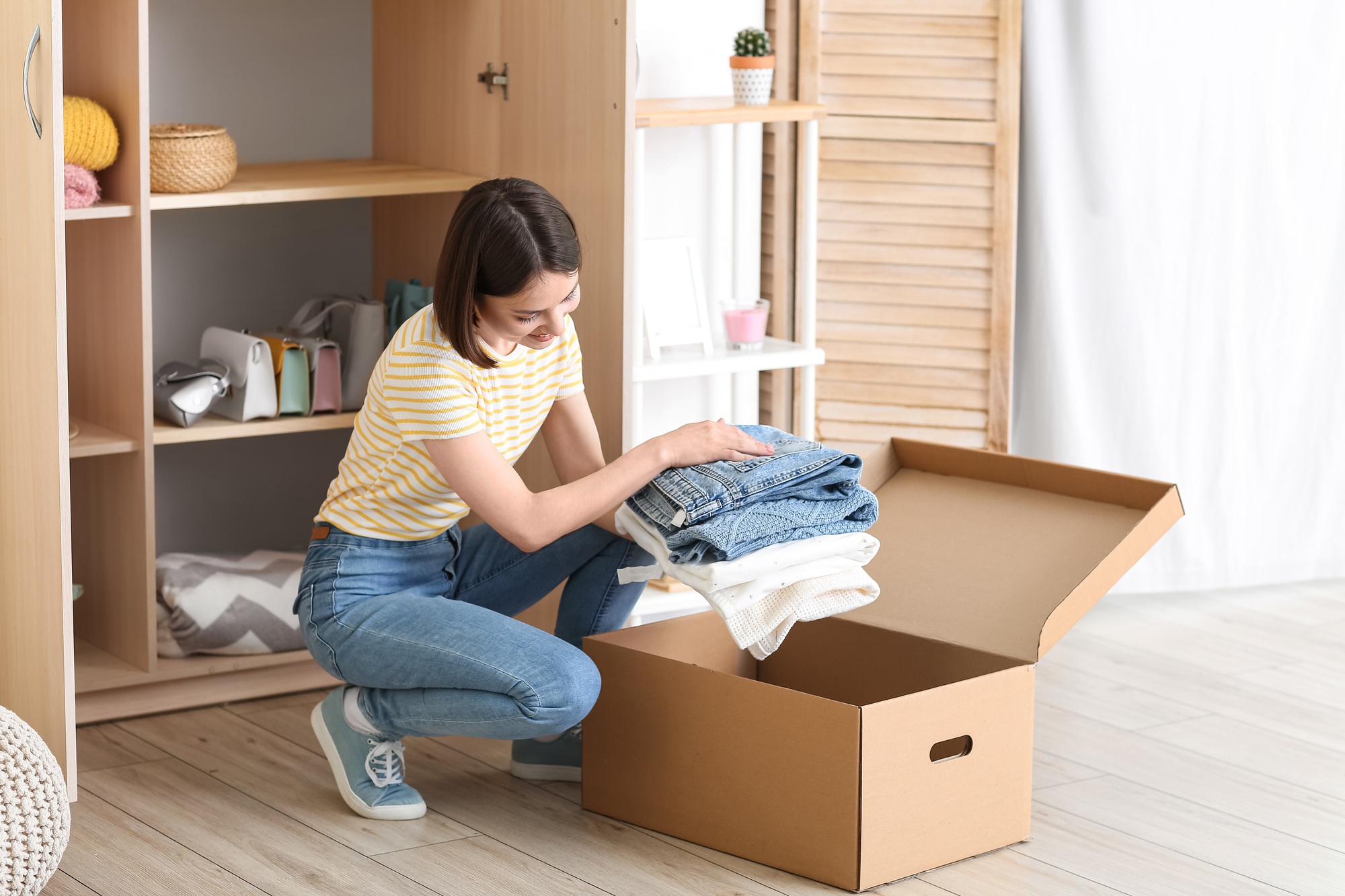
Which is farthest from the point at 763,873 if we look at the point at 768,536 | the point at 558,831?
the point at 768,536

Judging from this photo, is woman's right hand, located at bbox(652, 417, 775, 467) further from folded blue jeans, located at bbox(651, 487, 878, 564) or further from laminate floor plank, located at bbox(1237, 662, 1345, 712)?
laminate floor plank, located at bbox(1237, 662, 1345, 712)

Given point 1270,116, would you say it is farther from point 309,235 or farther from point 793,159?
point 309,235

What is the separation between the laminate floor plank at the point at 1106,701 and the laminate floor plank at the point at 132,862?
1.32m

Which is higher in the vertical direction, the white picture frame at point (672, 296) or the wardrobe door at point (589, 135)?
the wardrobe door at point (589, 135)

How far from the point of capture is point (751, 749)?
1863 mm

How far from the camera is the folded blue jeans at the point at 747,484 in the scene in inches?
73.7

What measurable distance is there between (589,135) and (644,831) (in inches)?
37.2

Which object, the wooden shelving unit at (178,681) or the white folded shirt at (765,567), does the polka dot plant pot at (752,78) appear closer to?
the white folded shirt at (765,567)

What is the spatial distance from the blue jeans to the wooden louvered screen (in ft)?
3.15

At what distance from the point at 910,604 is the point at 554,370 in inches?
21.8

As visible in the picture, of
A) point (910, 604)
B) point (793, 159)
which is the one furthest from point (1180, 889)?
point (793, 159)

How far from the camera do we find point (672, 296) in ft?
9.04

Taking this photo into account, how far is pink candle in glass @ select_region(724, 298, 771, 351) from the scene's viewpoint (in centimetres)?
267

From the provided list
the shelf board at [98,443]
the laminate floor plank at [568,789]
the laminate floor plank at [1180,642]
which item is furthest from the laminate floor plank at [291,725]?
the laminate floor plank at [1180,642]
